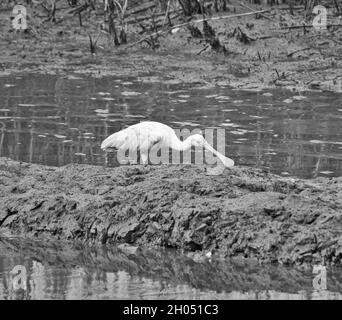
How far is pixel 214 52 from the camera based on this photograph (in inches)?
648

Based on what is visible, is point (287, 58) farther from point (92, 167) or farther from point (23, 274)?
point (23, 274)

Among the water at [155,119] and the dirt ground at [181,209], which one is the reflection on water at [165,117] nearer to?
the water at [155,119]

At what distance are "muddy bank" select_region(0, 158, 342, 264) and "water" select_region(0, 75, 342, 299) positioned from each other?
0.17 meters

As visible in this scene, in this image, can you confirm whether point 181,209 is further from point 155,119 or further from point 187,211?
point 155,119

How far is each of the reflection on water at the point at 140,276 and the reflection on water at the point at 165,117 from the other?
272cm

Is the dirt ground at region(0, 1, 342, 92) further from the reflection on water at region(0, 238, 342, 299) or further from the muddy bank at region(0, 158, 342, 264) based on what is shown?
the reflection on water at region(0, 238, 342, 299)

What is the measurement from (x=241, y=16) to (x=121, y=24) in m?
1.99

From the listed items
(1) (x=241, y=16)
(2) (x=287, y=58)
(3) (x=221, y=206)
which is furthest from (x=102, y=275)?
(1) (x=241, y=16)

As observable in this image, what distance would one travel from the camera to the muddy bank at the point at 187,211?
7590 millimetres

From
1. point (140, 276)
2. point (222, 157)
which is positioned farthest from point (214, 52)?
point (140, 276)

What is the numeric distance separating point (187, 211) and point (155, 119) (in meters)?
4.93

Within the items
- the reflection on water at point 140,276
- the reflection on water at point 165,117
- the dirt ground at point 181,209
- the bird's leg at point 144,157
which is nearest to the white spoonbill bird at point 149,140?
the bird's leg at point 144,157

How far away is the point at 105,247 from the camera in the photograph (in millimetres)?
8039

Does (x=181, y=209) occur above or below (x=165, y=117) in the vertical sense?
below
